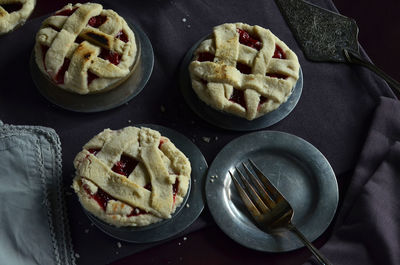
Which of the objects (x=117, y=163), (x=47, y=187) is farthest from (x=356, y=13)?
(x=47, y=187)

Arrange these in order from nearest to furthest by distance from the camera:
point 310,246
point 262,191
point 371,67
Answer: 1. point 310,246
2. point 262,191
3. point 371,67

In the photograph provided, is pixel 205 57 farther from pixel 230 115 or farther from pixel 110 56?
pixel 110 56

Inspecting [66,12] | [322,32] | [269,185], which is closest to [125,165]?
[269,185]

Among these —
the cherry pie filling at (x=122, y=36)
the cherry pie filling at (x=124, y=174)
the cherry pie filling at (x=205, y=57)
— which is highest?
the cherry pie filling at (x=122, y=36)

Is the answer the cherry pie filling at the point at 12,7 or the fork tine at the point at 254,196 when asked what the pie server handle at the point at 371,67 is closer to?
the fork tine at the point at 254,196

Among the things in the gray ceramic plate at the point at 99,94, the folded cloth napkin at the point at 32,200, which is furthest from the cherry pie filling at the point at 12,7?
the folded cloth napkin at the point at 32,200

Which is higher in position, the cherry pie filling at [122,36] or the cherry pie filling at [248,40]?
the cherry pie filling at [122,36]
